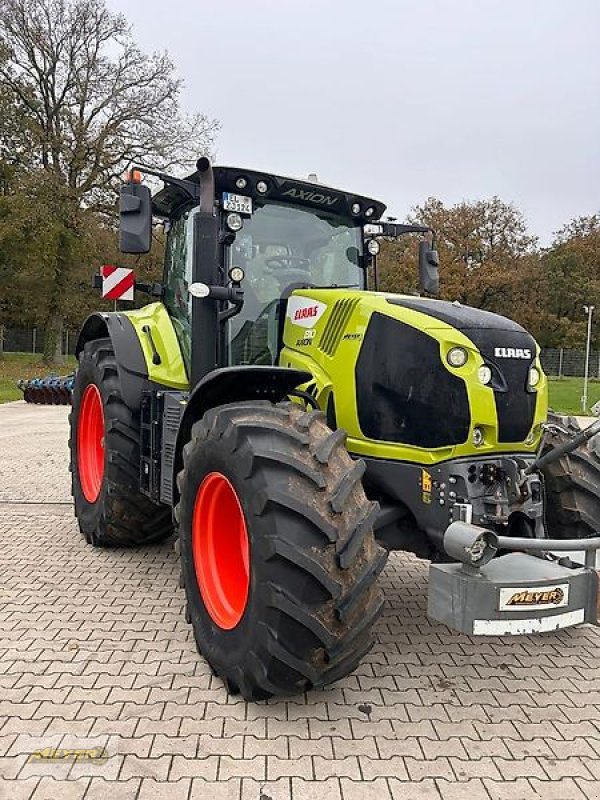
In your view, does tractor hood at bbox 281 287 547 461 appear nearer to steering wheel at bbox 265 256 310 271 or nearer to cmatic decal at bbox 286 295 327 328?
cmatic decal at bbox 286 295 327 328

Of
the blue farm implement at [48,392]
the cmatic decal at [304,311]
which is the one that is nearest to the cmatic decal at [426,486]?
the cmatic decal at [304,311]

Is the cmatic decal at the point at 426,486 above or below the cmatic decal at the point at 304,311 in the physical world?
below

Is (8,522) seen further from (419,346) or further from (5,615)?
(419,346)

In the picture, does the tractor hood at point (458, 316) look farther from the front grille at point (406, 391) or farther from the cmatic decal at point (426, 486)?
the cmatic decal at point (426, 486)

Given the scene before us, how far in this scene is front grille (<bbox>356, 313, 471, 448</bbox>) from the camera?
3.38 m

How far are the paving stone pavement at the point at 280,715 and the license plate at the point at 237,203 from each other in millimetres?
2344

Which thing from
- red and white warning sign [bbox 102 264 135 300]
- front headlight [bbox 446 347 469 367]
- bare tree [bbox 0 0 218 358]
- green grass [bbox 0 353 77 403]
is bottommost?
green grass [bbox 0 353 77 403]

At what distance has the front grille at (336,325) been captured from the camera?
3.83 m

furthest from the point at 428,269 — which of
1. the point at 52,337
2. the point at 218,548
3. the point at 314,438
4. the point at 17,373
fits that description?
the point at 52,337

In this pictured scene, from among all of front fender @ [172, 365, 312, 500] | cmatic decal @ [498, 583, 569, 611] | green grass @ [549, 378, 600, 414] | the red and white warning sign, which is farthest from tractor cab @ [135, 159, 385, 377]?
green grass @ [549, 378, 600, 414]

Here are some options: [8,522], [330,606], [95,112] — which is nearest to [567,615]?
[330,606]

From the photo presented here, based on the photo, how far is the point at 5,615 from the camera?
4246mm

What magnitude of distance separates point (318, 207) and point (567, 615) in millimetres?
2756

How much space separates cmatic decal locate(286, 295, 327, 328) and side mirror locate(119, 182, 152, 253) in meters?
0.87
